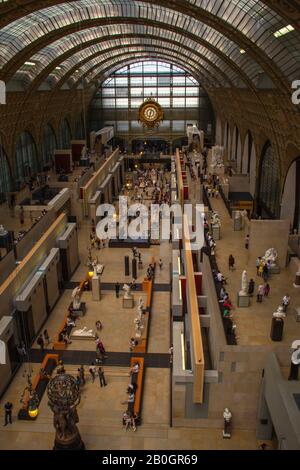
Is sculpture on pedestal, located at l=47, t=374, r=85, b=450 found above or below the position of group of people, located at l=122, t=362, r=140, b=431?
above

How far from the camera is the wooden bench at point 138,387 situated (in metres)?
17.6

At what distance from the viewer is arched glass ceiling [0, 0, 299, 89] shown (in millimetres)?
23906

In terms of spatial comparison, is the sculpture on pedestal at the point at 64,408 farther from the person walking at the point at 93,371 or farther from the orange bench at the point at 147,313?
the orange bench at the point at 147,313

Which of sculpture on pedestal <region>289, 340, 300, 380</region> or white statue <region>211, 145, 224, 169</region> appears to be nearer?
sculpture on pedestal <region>289, 340, 300, 380</region>

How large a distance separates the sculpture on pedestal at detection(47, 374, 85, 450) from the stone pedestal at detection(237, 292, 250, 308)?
7.20 m

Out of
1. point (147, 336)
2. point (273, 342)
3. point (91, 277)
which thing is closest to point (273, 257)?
point (273, 342)

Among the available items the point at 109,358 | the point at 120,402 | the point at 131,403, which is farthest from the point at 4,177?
the point at 131,403

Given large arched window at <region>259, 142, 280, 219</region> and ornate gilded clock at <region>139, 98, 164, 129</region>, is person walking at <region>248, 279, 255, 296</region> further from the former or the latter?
ornate gilded clock at <region>139, 98, 164, 129</region>

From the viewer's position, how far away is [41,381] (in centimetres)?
1969

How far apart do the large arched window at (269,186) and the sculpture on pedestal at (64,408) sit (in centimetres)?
2105

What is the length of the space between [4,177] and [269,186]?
23.0 m

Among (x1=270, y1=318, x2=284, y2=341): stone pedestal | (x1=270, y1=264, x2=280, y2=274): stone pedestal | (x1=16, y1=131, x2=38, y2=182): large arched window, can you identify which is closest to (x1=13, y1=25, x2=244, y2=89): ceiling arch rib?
(x1=16, y1=131, x2=38, y2=182): large arched window

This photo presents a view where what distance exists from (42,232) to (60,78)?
2707cm

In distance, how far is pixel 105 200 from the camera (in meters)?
48.2
